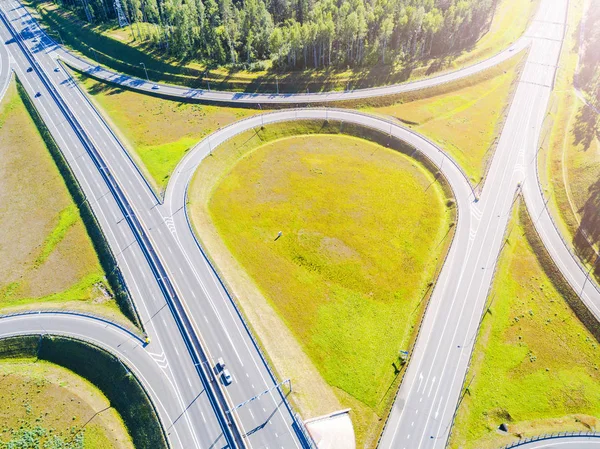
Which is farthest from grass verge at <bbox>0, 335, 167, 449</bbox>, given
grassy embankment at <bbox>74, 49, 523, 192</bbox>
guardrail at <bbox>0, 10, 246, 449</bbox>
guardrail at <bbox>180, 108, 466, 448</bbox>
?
grassy embankment at <bbox>74, 49, 523, 192</bbox>

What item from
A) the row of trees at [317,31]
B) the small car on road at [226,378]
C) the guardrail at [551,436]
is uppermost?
the row of trees at [317,31]

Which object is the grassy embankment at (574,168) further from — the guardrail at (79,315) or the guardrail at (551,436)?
the guardrail at (79,315)

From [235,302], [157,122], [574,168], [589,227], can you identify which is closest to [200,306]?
[235,302]

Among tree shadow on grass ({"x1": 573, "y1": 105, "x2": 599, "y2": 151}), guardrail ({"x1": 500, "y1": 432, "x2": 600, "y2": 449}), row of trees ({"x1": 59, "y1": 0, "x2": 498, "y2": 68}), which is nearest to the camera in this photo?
guardrail ({"x1": 500, "y1": 432, "x2": 600, "y2": 449})

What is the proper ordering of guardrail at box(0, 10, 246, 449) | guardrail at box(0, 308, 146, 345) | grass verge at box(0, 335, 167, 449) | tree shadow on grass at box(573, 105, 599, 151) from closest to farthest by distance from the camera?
guardrail at box(0, 10, 246, 449)
grass verge at box(0, 335, 167, 449)
guardrail at box(0, 308, 146, 345)
tree shadow on grass at box(573, 105, 599, 151)

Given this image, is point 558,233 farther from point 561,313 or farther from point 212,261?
point 212,261

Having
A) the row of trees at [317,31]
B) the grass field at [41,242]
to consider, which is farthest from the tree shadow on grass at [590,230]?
the grass field at [41,242]

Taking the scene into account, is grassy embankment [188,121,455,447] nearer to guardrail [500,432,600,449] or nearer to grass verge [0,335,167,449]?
guardrail [500,432,600,449]
